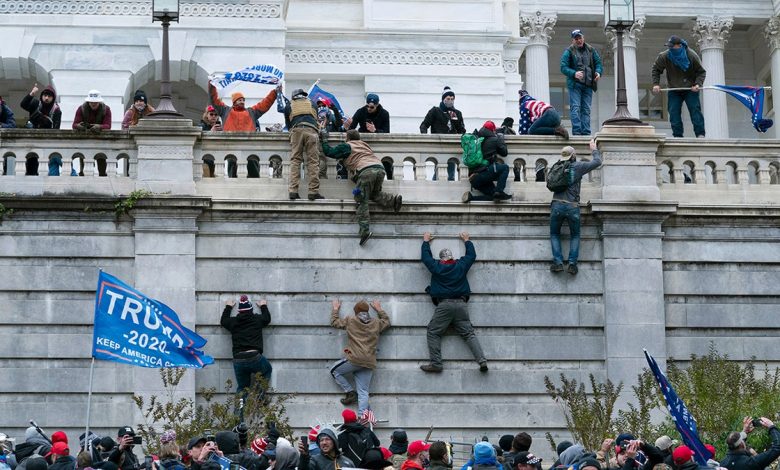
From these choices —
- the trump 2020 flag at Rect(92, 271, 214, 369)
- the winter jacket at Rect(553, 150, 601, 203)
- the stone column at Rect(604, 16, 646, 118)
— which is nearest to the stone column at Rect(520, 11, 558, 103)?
the stone column at Rect(604, 16, 646, 118)

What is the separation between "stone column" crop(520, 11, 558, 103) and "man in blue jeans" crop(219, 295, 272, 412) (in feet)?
117

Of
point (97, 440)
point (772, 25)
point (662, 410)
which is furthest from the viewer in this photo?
point (772, 25)

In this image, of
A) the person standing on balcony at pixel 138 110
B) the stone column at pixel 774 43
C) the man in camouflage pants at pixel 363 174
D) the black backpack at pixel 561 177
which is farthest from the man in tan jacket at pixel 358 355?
the stone column at pixel 774 43

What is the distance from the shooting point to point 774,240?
3762 cm

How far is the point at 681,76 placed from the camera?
3994cm

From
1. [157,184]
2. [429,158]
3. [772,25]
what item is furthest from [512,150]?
[772,25]

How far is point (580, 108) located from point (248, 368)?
8891mm

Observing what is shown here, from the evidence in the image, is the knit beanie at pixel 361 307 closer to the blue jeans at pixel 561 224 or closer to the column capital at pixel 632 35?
the blue jeans at pixel 561 224

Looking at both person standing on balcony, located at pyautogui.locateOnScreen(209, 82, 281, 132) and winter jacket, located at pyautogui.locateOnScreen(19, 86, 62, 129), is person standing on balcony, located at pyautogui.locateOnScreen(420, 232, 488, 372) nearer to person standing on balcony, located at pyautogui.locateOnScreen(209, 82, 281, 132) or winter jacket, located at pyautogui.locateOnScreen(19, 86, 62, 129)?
person standing on balcony, located at pyautogui.locateOnScreen(209, 82, 281, 132)

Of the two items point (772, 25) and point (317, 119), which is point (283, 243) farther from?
point (772, 25)

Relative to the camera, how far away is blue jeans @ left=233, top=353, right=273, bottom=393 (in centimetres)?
3559

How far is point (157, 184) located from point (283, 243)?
240 centimetres

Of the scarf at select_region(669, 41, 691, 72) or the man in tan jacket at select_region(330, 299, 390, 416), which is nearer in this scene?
the man in tan jacket at select_region(330, 299, 390, 416)

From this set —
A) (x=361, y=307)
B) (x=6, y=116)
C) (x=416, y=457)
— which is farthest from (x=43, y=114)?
(x=416, y=457)
